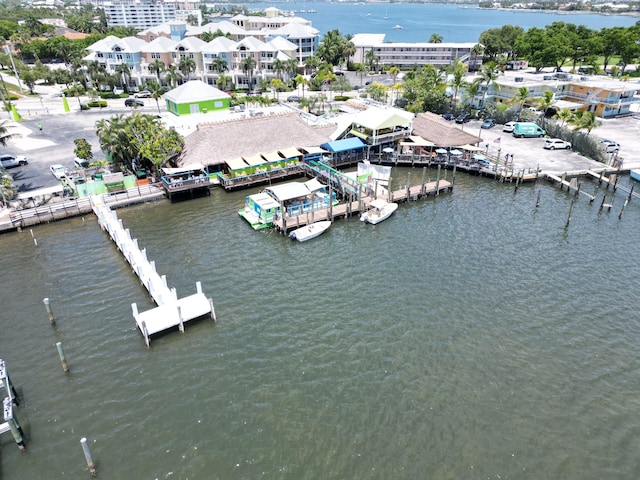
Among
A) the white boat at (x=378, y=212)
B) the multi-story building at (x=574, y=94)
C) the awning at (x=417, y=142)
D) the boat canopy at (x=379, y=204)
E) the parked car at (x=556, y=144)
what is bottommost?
the white boat at (x=378, y=212)

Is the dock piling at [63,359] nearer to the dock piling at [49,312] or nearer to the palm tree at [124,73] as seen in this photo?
the dock piling at [49,312]

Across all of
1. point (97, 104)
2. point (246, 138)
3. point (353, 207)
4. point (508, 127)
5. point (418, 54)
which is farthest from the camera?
point (418, 54)

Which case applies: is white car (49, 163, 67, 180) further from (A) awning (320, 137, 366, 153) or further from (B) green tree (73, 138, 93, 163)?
(A) awning (320, 137, 366, 153)

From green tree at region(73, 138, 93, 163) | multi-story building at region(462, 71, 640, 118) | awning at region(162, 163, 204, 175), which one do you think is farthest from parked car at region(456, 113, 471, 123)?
green tree at region(73, 138, 93, 163)

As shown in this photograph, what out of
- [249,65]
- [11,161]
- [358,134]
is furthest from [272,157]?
[249,65]

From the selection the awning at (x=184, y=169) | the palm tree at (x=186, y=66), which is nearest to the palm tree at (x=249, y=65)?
the palm tree at (x=186, y=66)

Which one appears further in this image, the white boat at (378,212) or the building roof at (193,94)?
the building roof at (193,94)

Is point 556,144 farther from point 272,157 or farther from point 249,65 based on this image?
point 249,65
